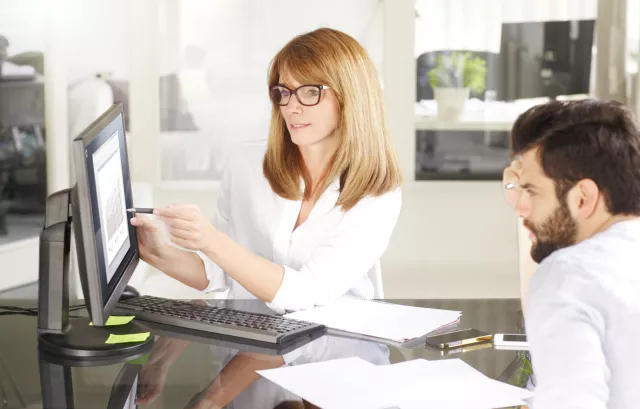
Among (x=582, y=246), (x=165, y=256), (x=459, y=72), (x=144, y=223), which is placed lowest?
(x=165, y=256)

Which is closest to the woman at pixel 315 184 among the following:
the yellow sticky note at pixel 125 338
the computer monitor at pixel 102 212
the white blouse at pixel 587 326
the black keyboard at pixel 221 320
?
the black keyboard at pixel 221 320

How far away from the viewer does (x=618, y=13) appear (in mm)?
4398

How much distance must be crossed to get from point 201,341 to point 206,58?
113 inches

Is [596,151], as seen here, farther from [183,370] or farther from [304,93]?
[304,93]

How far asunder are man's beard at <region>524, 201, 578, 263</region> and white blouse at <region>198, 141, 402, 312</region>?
2.86ft

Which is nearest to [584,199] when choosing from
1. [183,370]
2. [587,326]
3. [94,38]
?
[587,326]

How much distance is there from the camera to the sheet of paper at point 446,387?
1.36m

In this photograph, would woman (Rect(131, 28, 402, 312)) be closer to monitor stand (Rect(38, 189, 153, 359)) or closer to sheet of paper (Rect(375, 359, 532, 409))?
monitor stand (Rect(38, 189, 153, 359))

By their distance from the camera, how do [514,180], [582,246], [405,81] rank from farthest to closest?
1. [405,81]
2. [514,180]
3. [582,246]

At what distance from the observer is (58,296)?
1659 millimetres

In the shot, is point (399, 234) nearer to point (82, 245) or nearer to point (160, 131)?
point (160, 131)

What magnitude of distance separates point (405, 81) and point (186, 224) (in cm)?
274

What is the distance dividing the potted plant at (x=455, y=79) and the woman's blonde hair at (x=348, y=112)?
213 centimetres

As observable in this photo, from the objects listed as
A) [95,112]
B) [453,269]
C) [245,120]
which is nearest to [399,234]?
[453,269]
